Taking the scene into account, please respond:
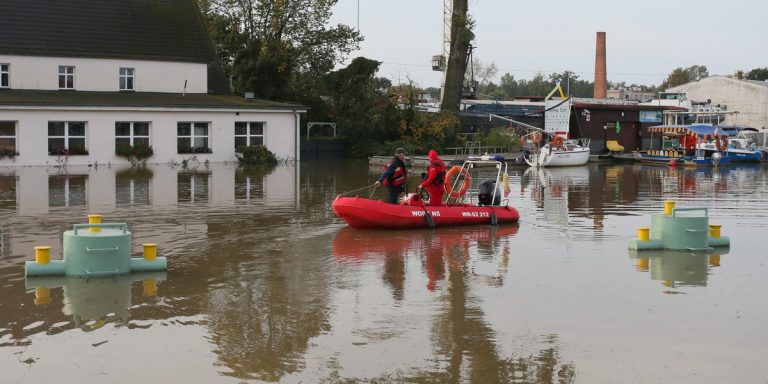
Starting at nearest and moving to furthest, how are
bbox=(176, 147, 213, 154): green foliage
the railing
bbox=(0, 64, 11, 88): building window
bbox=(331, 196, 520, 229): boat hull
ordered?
bbox=(331, 196, 520, 229): boat hull < bbox=(0, 64, 11, 88): building window < bbox=(176, 147, 213, 154): green foliage < the railing

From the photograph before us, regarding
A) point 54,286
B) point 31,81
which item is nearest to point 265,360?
point 54,286

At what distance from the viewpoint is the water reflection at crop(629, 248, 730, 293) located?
13.4 meters

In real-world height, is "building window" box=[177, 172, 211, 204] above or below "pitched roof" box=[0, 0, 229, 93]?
below

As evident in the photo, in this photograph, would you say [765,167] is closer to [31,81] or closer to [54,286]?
[31,81]

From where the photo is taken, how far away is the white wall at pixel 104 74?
1497 inches

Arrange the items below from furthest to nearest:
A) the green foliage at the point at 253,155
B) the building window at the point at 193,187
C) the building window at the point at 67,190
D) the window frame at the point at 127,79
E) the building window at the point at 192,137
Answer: the window frame at the point at 127,79 < the green foliage at the point at 253,155 < the building window at the point at 192,137 < the building window at the point at 193,187 < the building window at the point at 67,190

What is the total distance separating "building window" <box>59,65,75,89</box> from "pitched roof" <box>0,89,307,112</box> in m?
0.68

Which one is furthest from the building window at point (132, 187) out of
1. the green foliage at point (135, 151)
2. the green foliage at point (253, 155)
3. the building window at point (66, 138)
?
the green foliage at point (253, 155)

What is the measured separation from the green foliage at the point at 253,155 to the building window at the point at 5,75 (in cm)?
974

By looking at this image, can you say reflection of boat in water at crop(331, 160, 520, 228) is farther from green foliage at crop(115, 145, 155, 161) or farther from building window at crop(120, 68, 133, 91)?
building window at crop(120, 68, 133, 91)

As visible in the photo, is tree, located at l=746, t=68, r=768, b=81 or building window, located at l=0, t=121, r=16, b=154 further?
tree, located at l=746, t=68, r=768, b=81

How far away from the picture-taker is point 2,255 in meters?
14.7

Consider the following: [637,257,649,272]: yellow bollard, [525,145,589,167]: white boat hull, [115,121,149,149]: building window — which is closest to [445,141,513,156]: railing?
[525,145,589,167]: white boat hull

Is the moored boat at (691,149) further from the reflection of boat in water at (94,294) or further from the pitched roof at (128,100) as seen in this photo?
the reflection of boat in water at (94,294)
